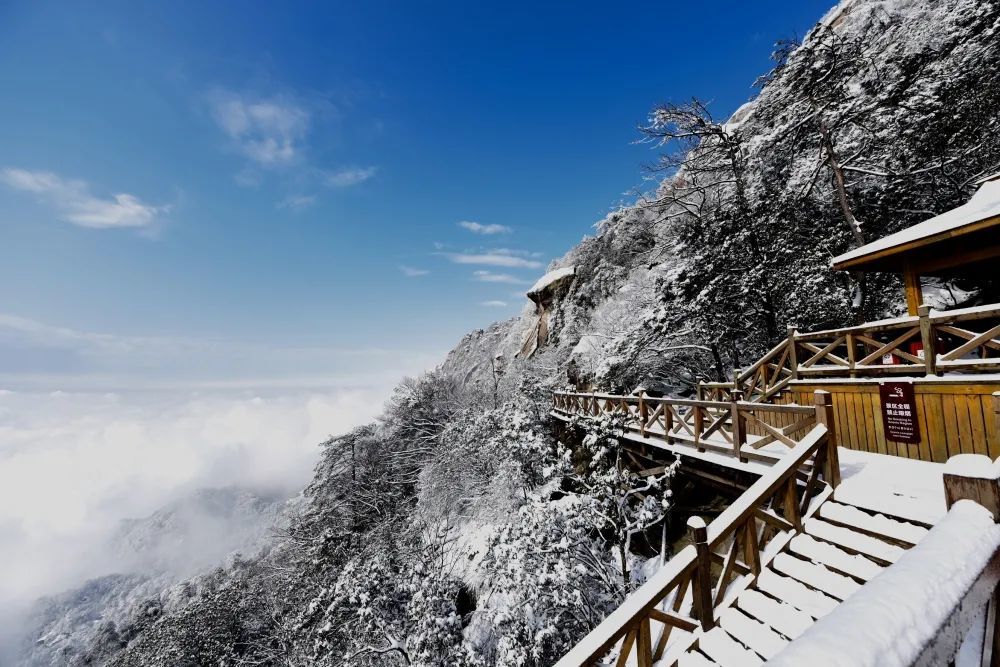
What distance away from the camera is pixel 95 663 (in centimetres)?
3272

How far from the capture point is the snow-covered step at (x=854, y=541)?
13.6 feet

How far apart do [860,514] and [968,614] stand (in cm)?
424

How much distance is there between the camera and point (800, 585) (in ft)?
14.4

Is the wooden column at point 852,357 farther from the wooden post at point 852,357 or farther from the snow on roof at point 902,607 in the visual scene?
the snow on roof at point 902,607

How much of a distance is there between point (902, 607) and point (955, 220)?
34.3 ft

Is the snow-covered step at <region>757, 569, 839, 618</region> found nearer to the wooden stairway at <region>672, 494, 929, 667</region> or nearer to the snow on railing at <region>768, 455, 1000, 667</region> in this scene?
the wooden stairway at <region>672, 494, 929, 667</region>

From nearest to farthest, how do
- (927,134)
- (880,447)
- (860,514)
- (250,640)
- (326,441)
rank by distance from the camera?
(860,514), (880,447), (927,134), (250,640), (326,441)

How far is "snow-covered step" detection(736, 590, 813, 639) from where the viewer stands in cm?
400

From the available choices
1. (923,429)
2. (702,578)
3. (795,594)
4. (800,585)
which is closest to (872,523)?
(800,585)

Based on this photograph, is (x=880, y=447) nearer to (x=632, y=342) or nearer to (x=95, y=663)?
(x=632, y=342)

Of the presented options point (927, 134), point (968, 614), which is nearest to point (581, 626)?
point (968, 614)

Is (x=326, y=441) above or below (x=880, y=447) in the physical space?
below

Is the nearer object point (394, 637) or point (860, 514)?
point (860, 514)

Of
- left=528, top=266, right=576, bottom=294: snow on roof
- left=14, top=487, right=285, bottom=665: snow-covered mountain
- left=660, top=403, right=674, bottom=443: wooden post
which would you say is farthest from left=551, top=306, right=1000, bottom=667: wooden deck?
left=14, top=487, right=285, bottom=665: snow-covered mountain
